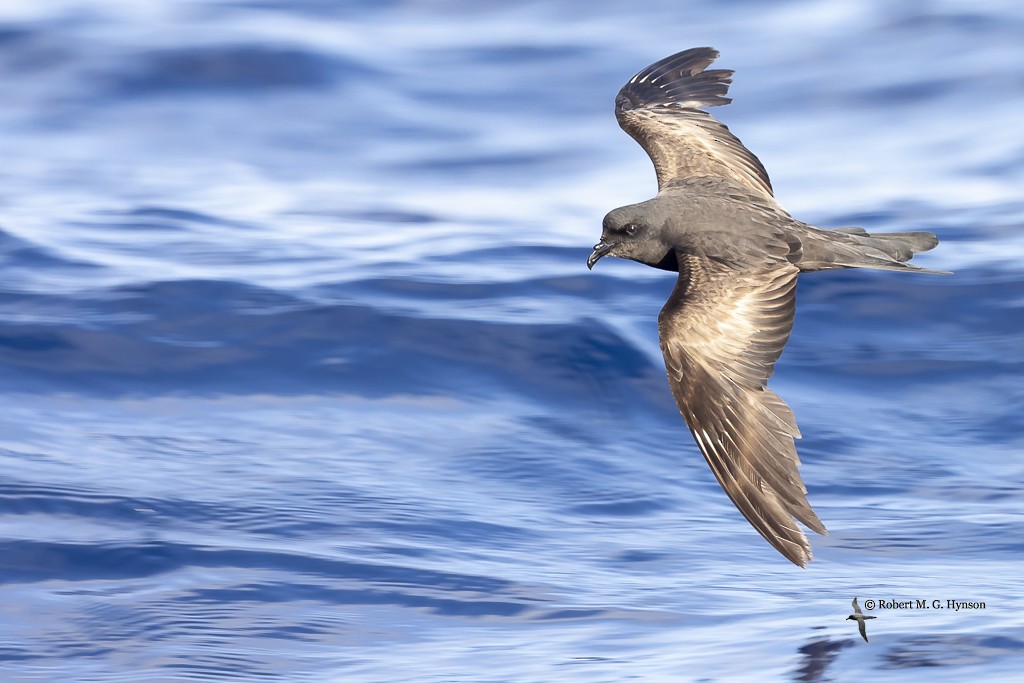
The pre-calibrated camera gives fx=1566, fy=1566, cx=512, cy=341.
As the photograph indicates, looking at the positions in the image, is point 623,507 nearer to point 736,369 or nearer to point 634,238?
point 634,238

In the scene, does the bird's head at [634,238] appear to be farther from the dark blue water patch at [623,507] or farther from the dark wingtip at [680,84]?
the dark blue water patch at [623,507]

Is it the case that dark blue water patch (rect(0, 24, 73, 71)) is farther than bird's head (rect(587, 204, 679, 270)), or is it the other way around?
dark blue water patch (rect(0, 24, 73, 71))

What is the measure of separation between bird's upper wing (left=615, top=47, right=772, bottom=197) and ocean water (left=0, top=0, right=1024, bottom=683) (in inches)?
91.6

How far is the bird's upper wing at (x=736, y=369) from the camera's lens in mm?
5953

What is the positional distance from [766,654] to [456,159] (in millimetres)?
8807

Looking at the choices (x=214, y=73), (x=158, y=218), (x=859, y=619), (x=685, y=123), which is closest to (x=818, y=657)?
(x=859, y=619)

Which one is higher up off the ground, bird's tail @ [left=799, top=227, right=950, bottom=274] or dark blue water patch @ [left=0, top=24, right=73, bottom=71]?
dark blue water patch @ [left=0, top=24, right=73, bottom=71]

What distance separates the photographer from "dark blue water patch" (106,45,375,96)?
56.5ft

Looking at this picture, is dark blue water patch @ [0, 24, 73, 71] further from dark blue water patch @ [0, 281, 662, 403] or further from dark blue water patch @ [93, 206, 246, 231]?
dark blue water patch @ [0, 281, 662, 403]

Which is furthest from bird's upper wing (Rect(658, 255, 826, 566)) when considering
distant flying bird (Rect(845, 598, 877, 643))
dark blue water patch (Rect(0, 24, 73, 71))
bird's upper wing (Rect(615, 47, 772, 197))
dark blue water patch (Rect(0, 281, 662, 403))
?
dark blue water patch (Rect(0, 24, 73, 71))

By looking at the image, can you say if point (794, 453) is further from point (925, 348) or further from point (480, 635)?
point (925, 348)

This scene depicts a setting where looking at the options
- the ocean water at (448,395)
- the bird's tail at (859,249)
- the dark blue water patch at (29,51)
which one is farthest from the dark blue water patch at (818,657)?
the dark blue water patch at (29,51)

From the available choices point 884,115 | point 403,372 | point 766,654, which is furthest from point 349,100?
point 766,654

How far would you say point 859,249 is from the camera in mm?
6496
